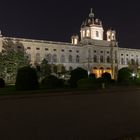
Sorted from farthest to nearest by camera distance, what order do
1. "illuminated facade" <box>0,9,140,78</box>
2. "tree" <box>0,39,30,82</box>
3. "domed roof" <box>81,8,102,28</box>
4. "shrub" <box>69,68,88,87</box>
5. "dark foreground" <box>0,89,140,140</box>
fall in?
"domed roof" <box>81,8,102,28</box>
"illuminated facade" <box>0,9,140,78</box>
"tree" <box>0,39,30,82</box>
"shrub" <box>69,68,88,87</box>
"dark foreground" <box>0,89,140,140</box>

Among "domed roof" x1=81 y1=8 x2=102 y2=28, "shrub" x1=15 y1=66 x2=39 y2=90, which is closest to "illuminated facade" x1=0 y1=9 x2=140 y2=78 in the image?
"domed roof" x1=81 y1=8 x2=102 y2=28

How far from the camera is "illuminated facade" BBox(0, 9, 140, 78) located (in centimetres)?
8194

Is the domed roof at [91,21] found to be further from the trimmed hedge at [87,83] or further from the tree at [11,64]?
the trimmed hedge at [87,83]

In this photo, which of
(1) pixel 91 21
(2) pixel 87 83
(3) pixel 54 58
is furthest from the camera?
(1) pixel 91 21

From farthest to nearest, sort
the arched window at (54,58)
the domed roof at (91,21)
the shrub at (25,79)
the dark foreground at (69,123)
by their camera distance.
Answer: the domed roof at (91,21), the arched window at (54,58), the shrub at (25,79), the dark foreground at (69,123)

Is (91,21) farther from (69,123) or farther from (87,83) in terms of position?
(69,123)

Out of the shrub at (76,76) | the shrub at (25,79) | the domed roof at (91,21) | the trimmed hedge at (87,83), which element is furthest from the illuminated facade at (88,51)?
the shrub at (25,79)

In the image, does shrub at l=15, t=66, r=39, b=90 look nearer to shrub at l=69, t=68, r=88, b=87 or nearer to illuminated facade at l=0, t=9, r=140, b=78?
shrub at l=69, t=68, r=88, b=87

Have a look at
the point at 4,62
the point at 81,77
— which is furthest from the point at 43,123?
the point at 4,62

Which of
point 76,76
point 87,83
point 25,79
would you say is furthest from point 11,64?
point 25,79

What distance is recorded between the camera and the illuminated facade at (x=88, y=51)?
269 feet

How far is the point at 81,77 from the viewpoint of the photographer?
1406 inches

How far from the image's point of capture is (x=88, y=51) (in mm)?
90562

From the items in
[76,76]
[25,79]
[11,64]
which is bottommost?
[25,79]
